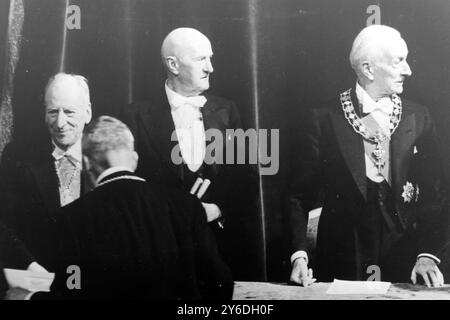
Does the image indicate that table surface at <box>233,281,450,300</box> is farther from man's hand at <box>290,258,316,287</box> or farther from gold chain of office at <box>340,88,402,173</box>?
gold chain of office at <box>340,88,402,173</box>

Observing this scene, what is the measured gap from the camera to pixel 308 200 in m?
3.03

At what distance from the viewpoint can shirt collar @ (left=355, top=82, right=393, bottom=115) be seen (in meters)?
3.04

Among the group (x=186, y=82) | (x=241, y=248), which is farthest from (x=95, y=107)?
(x=241, y=248)

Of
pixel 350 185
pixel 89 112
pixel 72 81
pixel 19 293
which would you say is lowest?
pixel 19 293

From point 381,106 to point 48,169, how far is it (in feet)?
5.41

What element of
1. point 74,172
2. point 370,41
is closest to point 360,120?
point 370,41

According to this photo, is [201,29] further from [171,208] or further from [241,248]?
[241,248]

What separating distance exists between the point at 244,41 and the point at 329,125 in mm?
577

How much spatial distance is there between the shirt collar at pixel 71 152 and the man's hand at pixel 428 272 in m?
1.71

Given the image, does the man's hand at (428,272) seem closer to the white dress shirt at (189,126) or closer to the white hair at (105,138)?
the white dress shirt at (189,126)

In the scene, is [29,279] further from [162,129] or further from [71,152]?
[162,129]

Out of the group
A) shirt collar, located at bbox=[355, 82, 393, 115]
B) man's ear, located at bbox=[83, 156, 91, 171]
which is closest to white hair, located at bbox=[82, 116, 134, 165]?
Answer: man's ear, located at bbox=[83, 156, 91, 171]

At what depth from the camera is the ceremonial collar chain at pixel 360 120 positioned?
3.03m

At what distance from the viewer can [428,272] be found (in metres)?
3.01
